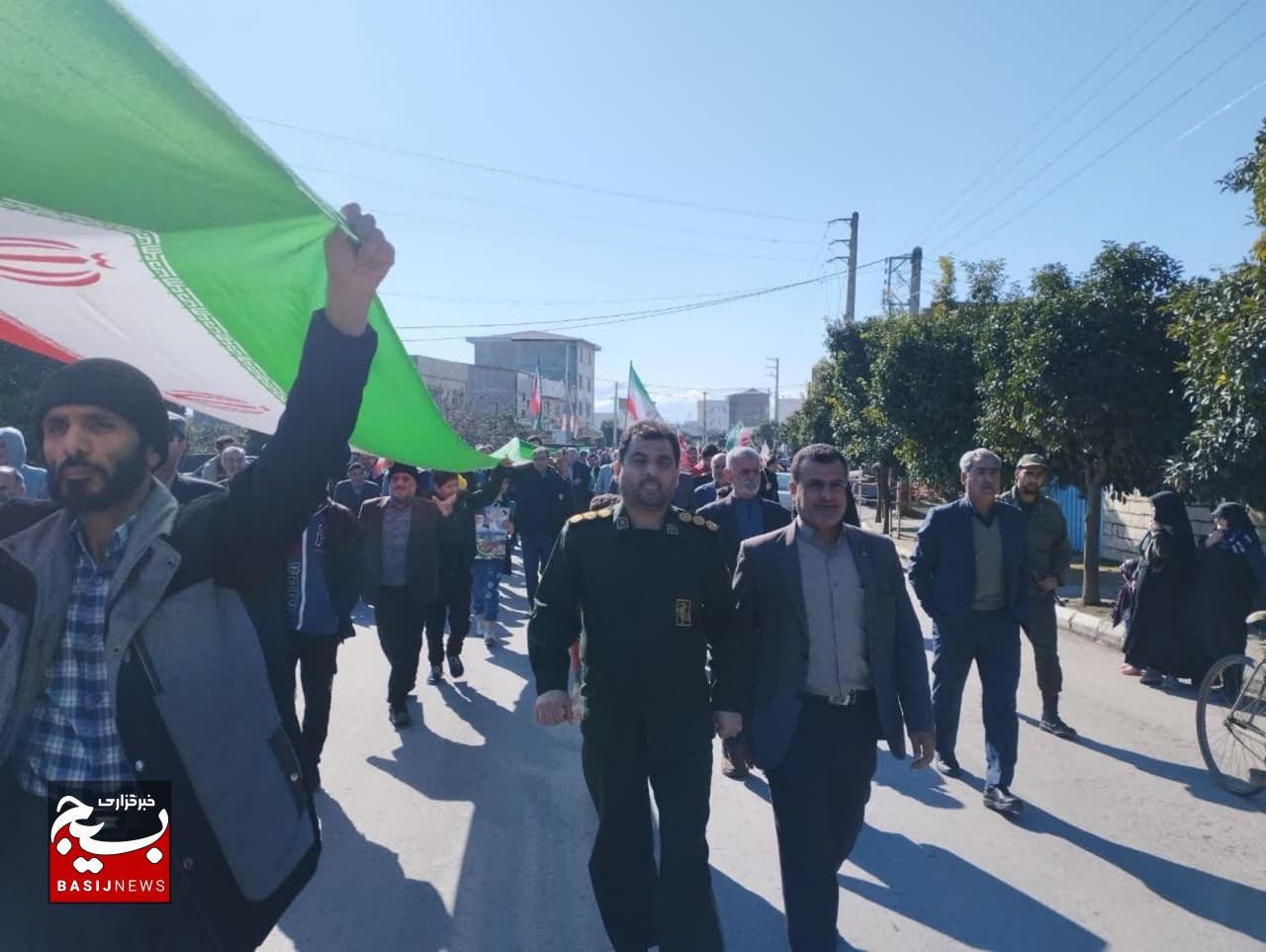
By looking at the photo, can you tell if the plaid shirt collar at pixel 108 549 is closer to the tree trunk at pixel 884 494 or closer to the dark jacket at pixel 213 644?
the dark jacket at pixel 213 644

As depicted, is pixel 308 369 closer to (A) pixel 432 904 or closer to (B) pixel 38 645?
(B) pixel 38 645

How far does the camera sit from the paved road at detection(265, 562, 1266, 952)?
12.5 ft

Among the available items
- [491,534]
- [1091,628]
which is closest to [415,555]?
[491,534]

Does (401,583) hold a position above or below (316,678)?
above

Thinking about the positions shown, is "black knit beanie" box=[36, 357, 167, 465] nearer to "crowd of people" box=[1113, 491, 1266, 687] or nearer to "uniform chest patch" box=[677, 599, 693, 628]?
"uniform chest patch" box=[677, 599, 693, 628]

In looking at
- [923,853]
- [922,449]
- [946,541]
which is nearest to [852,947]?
[923,853]

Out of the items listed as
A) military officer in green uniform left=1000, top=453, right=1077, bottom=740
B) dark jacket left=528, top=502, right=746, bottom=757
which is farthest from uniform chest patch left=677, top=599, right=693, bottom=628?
military officer in green uniform left=1000, top=453, right=1077, bottom=740

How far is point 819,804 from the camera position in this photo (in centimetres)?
332

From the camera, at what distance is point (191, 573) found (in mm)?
1888

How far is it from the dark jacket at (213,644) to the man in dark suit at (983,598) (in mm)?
3985

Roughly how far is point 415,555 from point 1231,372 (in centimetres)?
649

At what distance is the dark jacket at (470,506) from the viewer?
7898mm

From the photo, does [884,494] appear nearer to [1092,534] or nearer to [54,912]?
[1092,534]

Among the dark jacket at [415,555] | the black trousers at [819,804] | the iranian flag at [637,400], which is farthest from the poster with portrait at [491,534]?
the iranian flag at [637,400]
